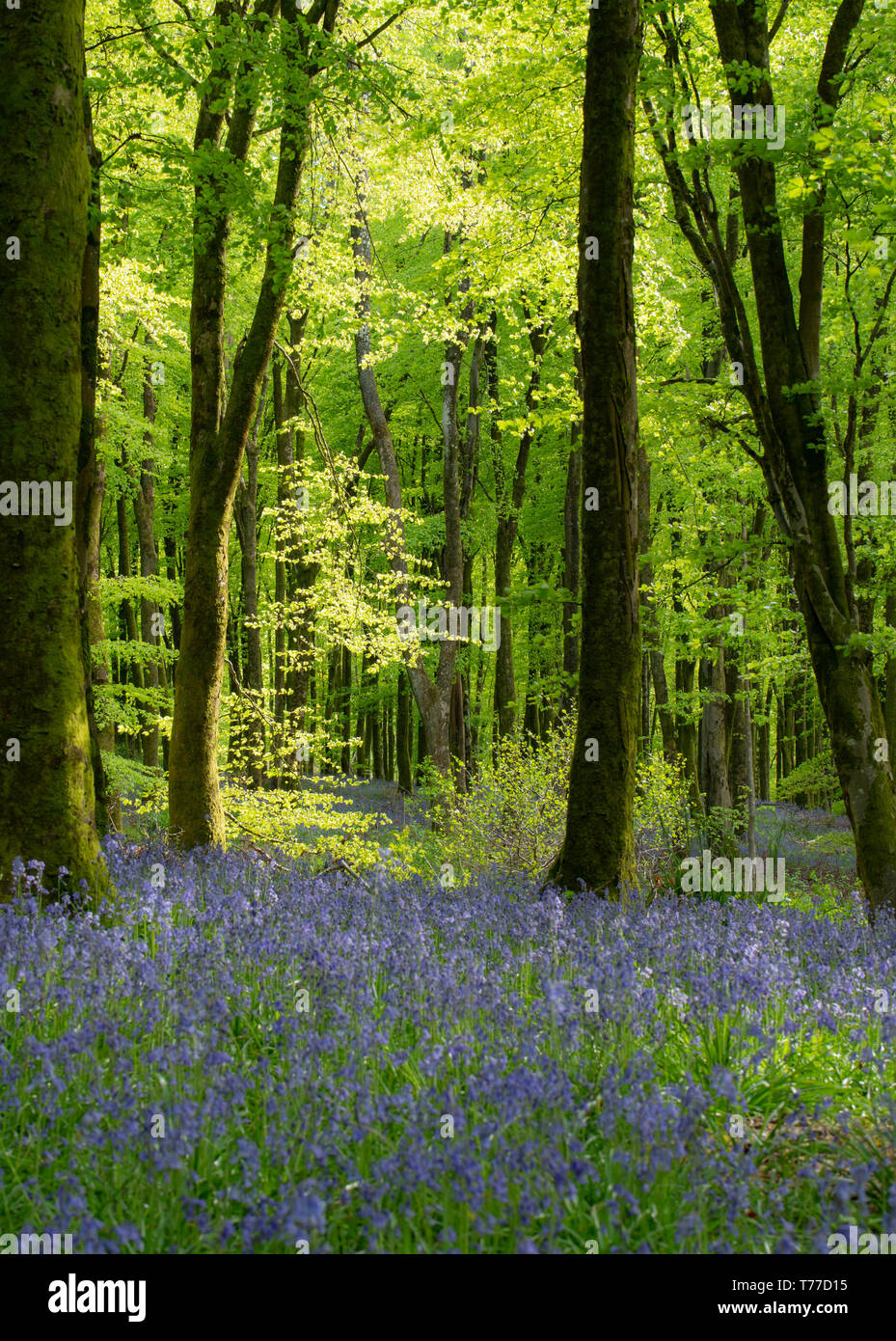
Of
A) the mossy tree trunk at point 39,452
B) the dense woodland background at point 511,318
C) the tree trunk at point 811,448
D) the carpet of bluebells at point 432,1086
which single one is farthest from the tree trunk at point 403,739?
the carpet of bluebells at point 432,1086

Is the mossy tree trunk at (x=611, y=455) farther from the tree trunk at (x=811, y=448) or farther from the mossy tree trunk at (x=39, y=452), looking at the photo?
the mossy tree trunk at (x=39, y=452)

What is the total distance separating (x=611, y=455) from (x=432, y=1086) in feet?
15.0

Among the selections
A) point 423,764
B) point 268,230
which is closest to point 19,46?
point 268,230

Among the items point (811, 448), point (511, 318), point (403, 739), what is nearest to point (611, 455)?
point (811, 448)

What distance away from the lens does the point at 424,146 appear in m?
12.1

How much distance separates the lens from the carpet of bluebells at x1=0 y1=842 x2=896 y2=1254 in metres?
2.29

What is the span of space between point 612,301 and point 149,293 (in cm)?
860

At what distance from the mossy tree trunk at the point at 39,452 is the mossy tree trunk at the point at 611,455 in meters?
3.27

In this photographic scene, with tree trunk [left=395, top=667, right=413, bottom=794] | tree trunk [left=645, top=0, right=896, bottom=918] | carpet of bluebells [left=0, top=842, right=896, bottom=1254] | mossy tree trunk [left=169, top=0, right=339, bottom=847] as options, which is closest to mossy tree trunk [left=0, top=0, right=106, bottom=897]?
carpet of bluebells [left=0, top=842, right=896, bottom=1254]

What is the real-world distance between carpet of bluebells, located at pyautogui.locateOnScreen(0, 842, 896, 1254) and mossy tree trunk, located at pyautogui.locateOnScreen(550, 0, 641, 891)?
5.28 ft

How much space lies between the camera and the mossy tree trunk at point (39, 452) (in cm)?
483

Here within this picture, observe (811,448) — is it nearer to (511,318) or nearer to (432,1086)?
(511,318)
